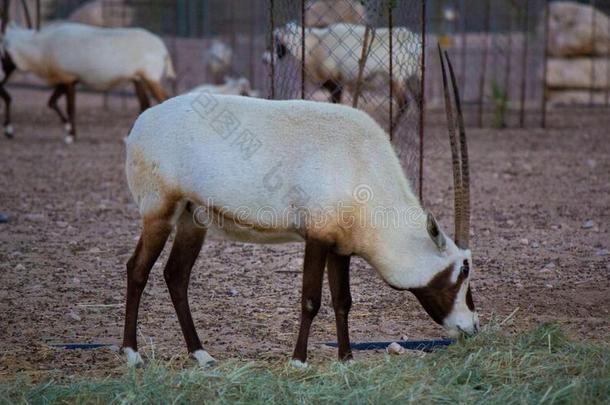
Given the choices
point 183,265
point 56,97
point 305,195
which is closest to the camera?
point 305,195

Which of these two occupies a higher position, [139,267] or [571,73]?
[571,73]

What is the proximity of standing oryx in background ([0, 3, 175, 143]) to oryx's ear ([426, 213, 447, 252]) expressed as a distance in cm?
857

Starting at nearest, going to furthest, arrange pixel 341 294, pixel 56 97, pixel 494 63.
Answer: pixel 341 294 → pixel 56 97 → pixel 494 63

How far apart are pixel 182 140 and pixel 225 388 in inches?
48.7

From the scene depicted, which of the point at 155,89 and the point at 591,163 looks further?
the point at 155,89

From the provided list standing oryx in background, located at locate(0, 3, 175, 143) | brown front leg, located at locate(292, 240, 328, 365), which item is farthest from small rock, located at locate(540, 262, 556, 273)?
standing oryx in background, located at locate(0, 3, 175, 143)

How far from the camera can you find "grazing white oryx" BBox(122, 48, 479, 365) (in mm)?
4781

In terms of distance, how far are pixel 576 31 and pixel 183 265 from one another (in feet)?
46.3

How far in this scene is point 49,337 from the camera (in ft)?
17.8

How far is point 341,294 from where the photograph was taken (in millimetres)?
5062

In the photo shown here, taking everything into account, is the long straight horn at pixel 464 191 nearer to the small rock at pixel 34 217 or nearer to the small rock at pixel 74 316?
the small rock at pixel 74 316

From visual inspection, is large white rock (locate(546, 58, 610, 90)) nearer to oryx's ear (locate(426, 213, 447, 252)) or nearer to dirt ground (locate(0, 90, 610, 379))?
dirt ground (locate(0, 90, 610, 379))

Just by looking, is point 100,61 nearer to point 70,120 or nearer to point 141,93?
point 141,93

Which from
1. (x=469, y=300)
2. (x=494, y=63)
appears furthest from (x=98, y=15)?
(x=469, y=300)
